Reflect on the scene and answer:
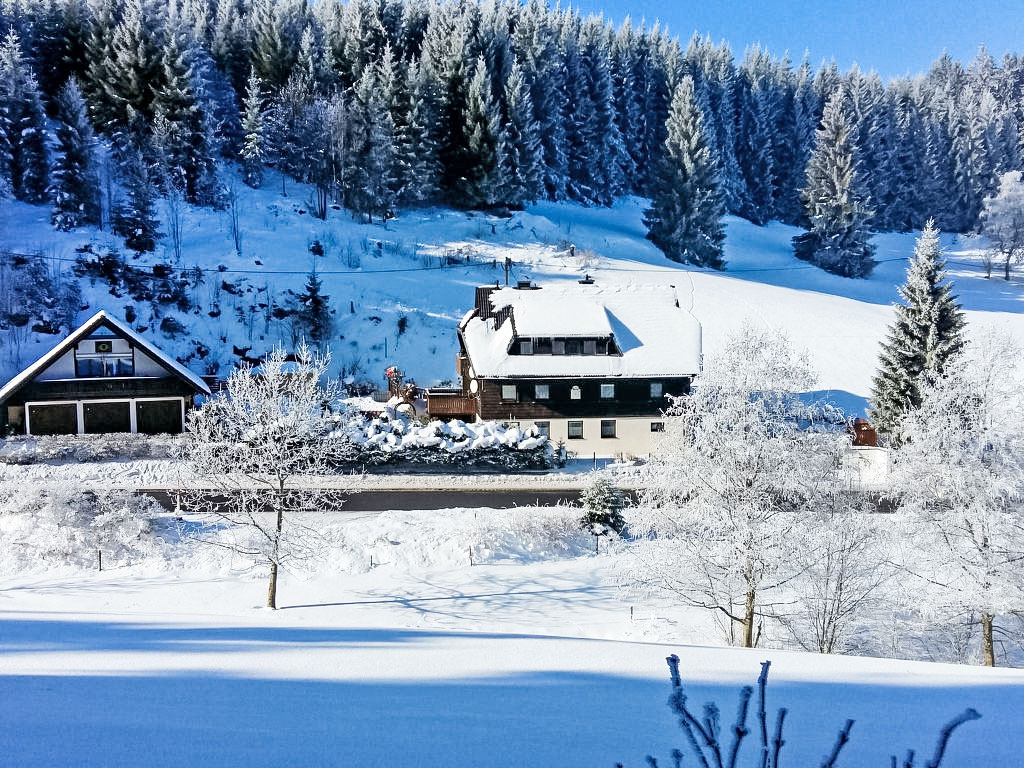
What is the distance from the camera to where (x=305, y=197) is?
5775 cm

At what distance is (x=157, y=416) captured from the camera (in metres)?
31.6

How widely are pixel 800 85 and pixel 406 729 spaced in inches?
4142

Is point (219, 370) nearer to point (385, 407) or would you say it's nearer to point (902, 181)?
point (385, 407)

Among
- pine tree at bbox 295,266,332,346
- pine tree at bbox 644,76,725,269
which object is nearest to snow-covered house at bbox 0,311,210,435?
pine tree at bbox 295,266,332,346

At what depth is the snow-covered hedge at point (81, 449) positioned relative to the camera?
27391 mm

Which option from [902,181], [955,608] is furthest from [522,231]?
[902,181]

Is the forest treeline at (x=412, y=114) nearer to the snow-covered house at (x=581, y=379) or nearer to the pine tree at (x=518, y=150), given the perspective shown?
the pine tree at (x=518, y=150)

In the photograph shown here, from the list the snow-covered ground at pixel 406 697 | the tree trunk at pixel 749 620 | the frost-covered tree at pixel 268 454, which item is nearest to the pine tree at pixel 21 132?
the frost-covered tree at pixel 268 454

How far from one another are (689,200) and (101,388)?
51.0 m

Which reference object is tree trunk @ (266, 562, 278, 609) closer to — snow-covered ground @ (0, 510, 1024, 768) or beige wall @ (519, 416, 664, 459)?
snow-covered ground @ (0, 510, 1024, 768)

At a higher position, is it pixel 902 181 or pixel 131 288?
pixel 902 181

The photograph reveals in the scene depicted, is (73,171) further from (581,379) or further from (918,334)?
(918,334)

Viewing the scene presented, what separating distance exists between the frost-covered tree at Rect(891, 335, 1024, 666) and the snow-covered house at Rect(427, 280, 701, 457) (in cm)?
1531

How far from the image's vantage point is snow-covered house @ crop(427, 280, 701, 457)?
104 ft
